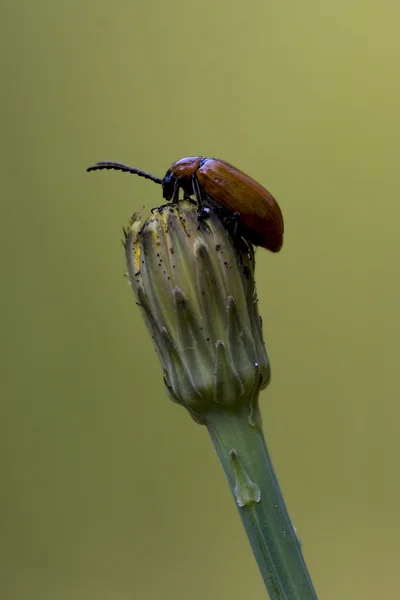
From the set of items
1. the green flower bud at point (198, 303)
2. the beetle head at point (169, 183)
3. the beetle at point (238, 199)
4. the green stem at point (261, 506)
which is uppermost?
the beetle head at point (169, 183)

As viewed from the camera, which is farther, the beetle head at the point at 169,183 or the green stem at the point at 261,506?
the beetle head at the point at 169,183

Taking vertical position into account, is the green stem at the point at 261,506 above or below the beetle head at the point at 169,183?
below

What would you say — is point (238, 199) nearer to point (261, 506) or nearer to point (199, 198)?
point (199, 198)

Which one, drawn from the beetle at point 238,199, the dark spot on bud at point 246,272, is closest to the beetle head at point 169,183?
the beetle at point 238,199

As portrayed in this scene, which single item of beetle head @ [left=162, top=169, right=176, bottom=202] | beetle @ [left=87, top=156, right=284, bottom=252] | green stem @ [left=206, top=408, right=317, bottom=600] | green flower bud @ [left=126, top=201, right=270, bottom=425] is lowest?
green stem @ [left=206, top=408, right=317, bottom=600]

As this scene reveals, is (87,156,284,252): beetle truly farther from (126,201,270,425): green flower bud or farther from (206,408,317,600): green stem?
(206,408,317,600): green stem

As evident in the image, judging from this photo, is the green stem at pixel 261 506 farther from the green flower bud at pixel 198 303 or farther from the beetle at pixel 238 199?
the beetle at pixel 238 199

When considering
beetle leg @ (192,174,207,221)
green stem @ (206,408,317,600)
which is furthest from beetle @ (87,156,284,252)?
Result: green stem @ (206,408,317,600)
